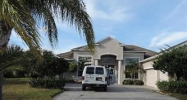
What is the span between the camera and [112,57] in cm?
4066

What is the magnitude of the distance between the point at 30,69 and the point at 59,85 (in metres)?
2.60

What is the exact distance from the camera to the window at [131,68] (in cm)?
3881

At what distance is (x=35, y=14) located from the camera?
10.5 m

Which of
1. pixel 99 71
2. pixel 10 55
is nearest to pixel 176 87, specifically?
pixel 99 71

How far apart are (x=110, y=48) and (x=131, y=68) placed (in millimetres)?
3767

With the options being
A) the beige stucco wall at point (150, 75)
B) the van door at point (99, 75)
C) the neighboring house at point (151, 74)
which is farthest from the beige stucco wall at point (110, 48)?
the van door at point (99, 75)

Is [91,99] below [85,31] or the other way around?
below

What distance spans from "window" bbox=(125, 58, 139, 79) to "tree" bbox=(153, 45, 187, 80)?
15.2 meters

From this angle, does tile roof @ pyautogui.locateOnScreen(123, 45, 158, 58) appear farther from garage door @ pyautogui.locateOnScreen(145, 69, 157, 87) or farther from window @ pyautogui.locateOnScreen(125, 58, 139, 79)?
garage door @ pyautogui.locateOnScreen(145, 69, 157, 87)

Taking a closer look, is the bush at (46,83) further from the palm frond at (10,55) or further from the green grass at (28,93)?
the palm frond at (10,55)

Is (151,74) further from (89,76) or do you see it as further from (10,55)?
(10,55)

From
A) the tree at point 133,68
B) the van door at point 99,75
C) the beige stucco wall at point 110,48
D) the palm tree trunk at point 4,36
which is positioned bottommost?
the van door at point 99,75

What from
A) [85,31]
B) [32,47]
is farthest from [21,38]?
[85,31]

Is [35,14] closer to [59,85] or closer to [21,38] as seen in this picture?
[21,38]
